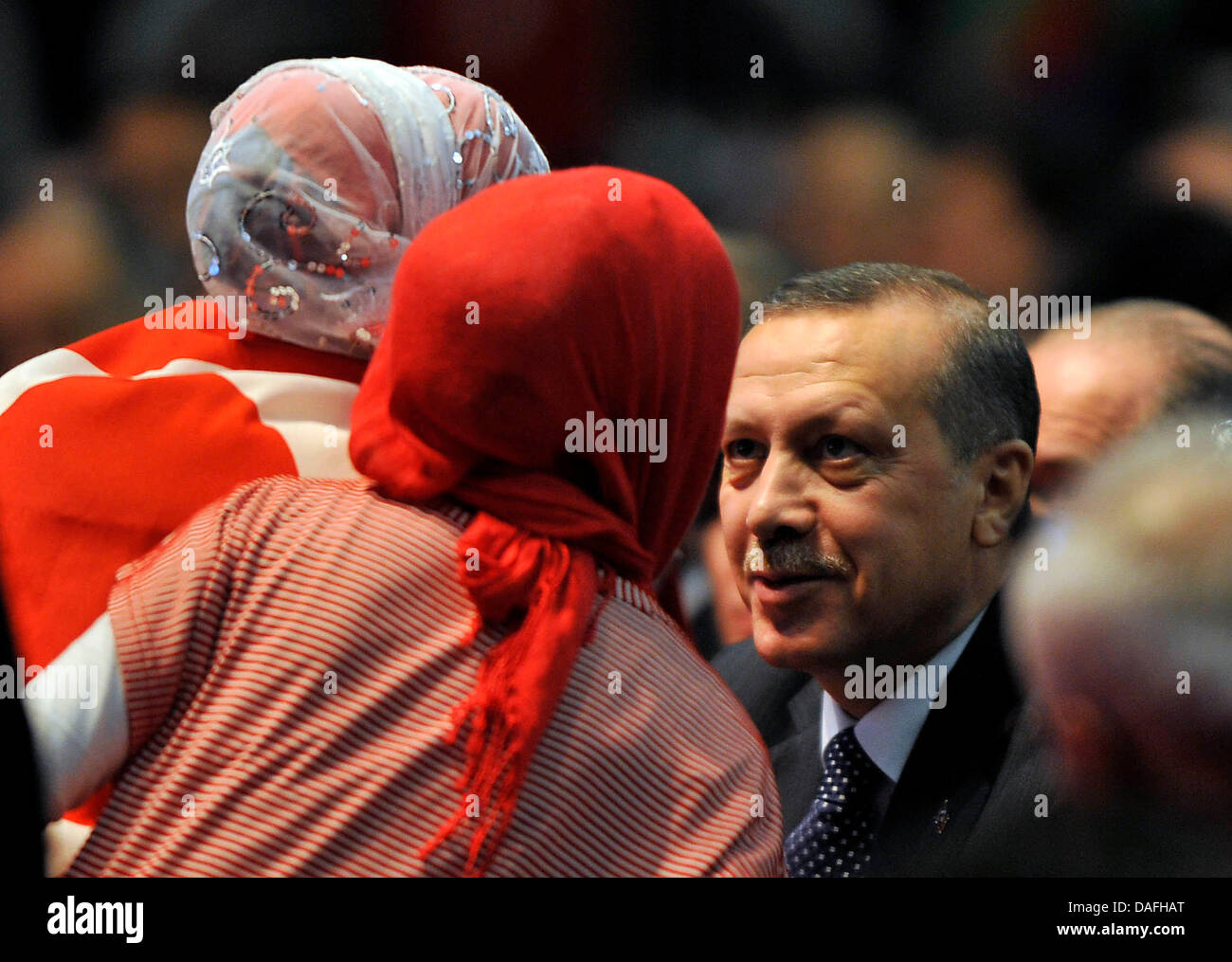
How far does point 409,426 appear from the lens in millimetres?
1399

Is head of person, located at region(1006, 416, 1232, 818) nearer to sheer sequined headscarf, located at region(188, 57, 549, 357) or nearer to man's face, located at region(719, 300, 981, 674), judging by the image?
man's face, located at region(719, 300, 981, 674)

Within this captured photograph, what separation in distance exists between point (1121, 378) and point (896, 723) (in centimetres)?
69

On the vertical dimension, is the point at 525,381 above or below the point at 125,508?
above

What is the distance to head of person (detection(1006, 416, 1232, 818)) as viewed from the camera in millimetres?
1374

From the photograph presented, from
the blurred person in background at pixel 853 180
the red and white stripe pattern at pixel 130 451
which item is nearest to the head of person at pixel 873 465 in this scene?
the blurred person in background at pixel 853 180

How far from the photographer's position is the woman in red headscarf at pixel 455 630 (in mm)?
1318

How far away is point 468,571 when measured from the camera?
1.35 m

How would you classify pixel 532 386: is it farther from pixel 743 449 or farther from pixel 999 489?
pixel 999 489

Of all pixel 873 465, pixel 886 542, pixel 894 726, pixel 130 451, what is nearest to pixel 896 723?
pixel 894 726

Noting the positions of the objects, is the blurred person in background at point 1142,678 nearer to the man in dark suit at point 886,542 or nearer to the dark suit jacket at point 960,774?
the dark suit jacket at point 960,774

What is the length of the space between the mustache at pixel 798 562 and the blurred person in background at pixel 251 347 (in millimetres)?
606
